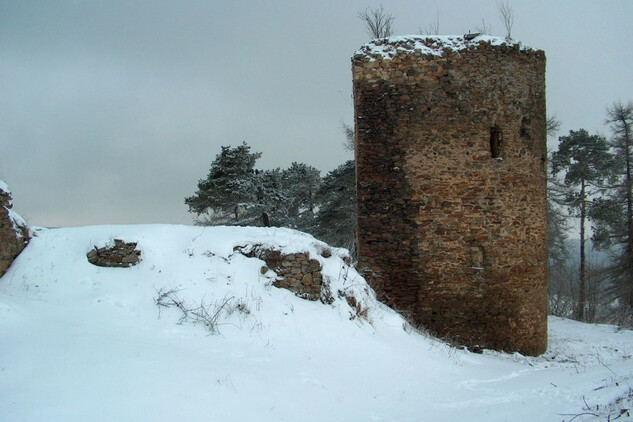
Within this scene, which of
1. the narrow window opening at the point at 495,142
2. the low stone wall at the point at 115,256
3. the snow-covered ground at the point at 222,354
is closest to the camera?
the snow-covered ground at the point at 222,354

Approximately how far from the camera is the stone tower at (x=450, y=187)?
10.2 metres

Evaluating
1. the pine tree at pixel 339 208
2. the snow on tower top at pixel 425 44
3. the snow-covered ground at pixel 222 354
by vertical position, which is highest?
the snow on tower top at pixel 425 44

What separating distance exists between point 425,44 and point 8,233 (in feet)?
28.1

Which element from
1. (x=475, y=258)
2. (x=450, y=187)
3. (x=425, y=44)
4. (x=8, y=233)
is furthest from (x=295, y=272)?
(x=425, y=44)

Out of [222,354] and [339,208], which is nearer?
[222,354]

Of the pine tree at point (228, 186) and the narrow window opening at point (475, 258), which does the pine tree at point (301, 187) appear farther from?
the narrow window opening at point (475, 258)

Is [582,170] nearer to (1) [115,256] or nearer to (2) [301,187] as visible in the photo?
(2) [301,187]

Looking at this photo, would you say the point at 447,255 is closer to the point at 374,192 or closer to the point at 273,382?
the point at 374,192

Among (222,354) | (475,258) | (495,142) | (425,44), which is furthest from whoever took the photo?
(495,142)

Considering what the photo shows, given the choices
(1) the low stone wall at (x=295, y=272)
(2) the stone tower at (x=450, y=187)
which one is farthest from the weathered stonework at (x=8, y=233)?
(2) the stone tower at (x=450, y=187)

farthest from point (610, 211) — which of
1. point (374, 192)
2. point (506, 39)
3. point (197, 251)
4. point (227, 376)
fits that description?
point (227, 376)

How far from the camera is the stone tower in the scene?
1023 cm

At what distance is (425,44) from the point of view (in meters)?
10.5

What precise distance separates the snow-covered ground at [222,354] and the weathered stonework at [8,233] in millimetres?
140
